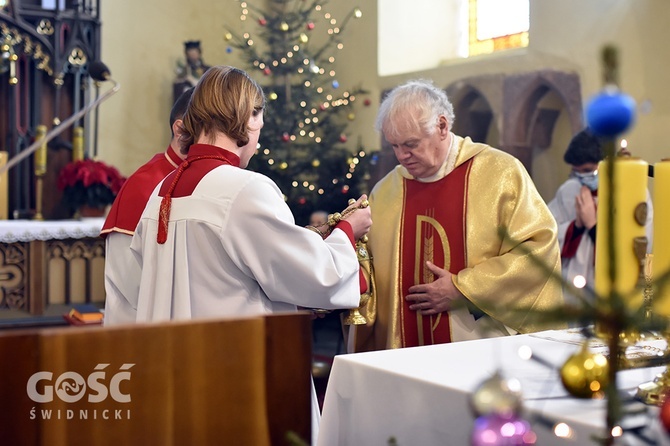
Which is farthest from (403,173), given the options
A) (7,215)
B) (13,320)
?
(7,215)

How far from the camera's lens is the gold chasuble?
10.4 feet

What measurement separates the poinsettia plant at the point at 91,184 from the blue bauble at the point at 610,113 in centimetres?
681

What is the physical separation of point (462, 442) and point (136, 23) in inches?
353

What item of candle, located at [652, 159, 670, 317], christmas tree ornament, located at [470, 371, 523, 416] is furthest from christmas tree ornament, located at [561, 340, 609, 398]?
christmas tree ornament, located at [470, 371, 523, 416]

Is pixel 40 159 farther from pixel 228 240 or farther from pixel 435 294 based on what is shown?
pixel 228 240

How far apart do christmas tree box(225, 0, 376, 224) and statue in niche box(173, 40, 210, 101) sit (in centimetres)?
46

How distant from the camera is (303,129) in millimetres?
8812

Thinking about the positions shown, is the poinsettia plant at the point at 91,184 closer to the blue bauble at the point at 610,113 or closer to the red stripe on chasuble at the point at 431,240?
the red stripe on chasuble at the point at 431,240

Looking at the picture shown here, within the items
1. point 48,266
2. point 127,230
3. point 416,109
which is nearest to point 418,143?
point 416,109

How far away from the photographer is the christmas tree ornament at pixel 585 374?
125 cm

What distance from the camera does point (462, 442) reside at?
1544 mm

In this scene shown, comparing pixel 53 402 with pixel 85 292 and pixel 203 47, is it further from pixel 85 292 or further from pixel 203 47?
pixel 203 47

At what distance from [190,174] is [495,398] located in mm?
1852

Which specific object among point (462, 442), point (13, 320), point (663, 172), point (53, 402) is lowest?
point (13, 320)
